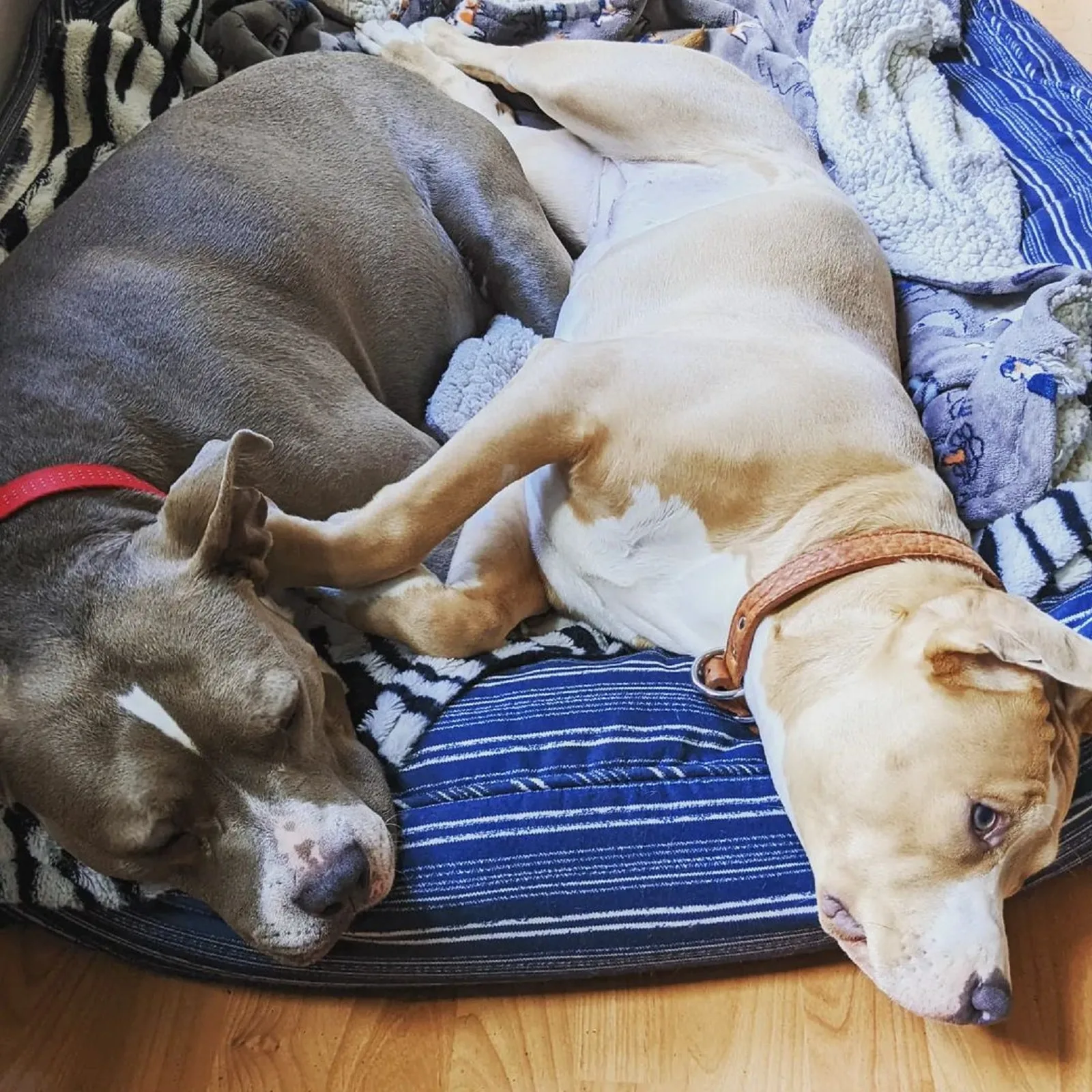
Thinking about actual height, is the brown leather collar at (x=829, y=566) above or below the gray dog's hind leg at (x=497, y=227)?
above

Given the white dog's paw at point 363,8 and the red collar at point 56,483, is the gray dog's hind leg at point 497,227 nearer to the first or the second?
the white dog's paw at point 363,8

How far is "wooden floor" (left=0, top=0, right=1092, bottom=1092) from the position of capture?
1.81 metres

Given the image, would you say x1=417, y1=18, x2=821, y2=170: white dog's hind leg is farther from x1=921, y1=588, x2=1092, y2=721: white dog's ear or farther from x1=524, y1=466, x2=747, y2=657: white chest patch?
x1=921, y1=588, x2=1092, y2=721: white dog's ear

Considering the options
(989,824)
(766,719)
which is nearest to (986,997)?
(989,824)

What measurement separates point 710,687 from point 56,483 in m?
1.07

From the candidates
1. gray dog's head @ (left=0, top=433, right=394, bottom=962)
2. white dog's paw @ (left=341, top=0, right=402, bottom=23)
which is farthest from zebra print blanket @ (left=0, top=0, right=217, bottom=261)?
gray dog's head @ (left=0, top=433, right=394, bottom=962)

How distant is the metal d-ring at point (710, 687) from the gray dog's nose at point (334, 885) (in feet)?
2.07

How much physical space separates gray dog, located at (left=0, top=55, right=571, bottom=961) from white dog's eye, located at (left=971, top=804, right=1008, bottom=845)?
0.83 metres

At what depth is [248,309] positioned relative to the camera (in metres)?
2.13

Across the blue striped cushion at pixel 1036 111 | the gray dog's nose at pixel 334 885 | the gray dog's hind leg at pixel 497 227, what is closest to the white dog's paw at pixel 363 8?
the gray dog's hind leg at pixel 497 227

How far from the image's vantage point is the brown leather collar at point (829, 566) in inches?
69.5

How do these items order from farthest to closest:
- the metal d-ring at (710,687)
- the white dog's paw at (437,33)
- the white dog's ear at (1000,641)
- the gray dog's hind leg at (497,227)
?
the white dog's paw at (437,33), the gray dog's hind leg at (497,227), the metal d-ring at (710,687), the white dog's ear at (1000,641)

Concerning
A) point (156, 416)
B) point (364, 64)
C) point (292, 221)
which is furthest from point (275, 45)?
point (156, 416)

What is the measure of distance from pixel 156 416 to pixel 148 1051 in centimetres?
100
